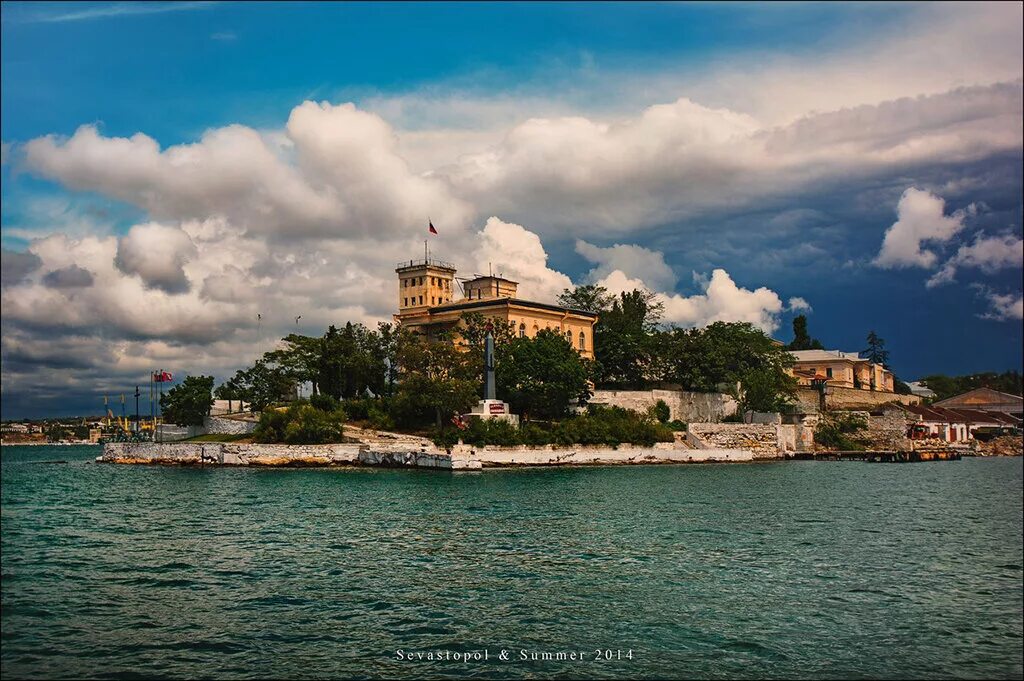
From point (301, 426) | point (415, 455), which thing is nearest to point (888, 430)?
point (415, 455)

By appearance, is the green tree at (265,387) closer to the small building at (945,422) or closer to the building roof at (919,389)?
the small building at (945,422)

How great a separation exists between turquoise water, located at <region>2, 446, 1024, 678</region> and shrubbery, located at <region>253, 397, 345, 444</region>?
24.9m

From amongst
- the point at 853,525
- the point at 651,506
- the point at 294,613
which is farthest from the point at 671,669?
the point at 651,506

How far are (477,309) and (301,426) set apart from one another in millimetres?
22107

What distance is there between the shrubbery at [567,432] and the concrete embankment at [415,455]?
73 cm

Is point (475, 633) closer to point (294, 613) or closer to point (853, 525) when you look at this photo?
point (294, 613)

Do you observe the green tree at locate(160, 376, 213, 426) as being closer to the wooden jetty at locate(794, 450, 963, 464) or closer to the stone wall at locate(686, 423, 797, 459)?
the stone wall at locate(686, 423, 797, 459)

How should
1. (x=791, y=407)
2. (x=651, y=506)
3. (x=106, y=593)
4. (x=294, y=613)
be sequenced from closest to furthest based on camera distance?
(x=294, y=613)
(x=106, y=593)
(x=651, y=506)
(x=791, y=407)

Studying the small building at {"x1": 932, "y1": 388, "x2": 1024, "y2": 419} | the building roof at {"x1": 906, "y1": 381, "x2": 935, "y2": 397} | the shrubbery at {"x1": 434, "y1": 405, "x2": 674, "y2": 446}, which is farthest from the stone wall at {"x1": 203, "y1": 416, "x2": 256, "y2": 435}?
the building roof at {"x1": 906, "y1": 381, "x2": 935, "y2": 397}

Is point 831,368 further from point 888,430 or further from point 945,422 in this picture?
point 945,422

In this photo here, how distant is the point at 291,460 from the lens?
5678 cm

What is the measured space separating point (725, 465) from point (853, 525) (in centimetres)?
3448

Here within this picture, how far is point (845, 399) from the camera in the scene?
85625mm

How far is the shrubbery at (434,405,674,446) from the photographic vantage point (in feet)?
185
